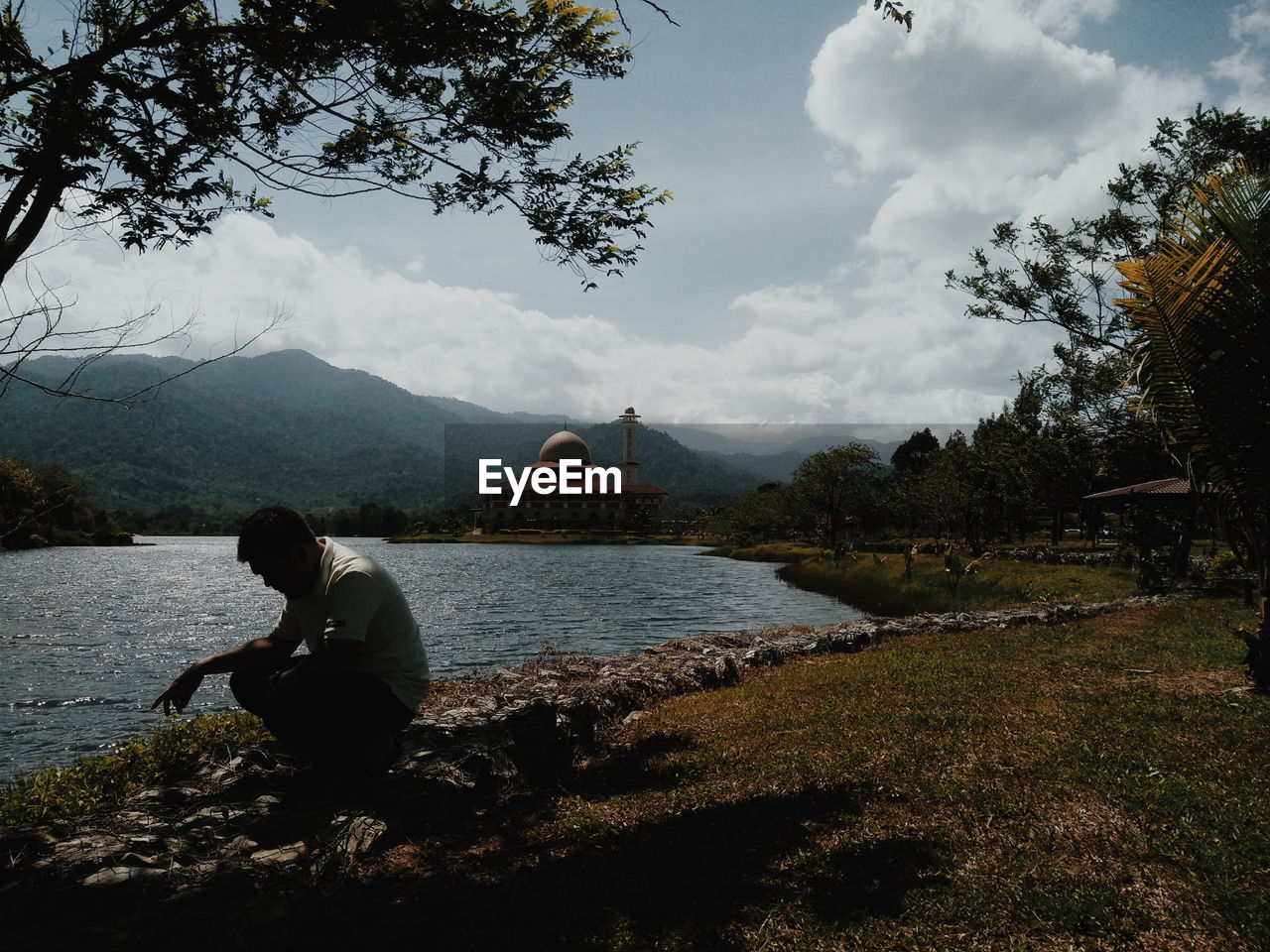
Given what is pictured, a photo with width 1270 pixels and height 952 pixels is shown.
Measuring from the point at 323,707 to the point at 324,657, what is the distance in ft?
1.38

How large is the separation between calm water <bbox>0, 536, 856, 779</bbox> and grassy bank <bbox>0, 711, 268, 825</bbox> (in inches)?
161

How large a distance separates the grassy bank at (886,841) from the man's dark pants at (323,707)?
2.68 ft

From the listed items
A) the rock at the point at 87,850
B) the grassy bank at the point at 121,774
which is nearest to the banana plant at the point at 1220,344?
the rock at the point at 87,850

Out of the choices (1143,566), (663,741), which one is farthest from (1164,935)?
(1143,566)

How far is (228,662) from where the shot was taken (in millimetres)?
4871

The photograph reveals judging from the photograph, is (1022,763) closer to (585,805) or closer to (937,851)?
(937,851)

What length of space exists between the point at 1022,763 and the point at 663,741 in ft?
10.8

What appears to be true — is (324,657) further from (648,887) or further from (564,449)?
(564,449)

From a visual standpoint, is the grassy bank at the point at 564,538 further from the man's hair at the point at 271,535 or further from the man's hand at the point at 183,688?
the man's hand at the point at 183,688

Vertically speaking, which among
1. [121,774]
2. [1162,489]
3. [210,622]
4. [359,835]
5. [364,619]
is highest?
[1162,489]

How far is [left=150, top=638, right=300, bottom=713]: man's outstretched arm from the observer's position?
4660 millimetres

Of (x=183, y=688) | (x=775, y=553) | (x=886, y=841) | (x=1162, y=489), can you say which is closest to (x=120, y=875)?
(x=183, y=688)

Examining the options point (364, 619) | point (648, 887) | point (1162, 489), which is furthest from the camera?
point (1162, 489)

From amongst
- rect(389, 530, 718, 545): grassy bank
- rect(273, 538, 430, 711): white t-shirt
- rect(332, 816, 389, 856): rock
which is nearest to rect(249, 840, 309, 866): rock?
rect(332, 816, 389, 856): rock
